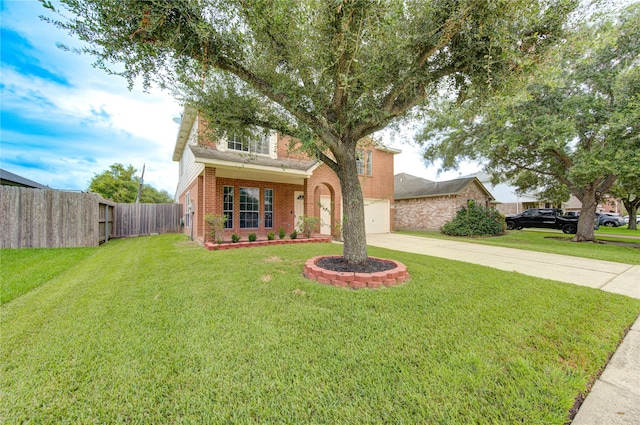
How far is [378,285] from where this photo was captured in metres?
4.15

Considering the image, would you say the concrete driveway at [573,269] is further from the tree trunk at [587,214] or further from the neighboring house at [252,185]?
the tree trunk at [587,214]

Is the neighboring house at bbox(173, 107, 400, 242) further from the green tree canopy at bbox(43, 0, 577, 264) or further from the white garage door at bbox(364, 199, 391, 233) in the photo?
the green tree canopy at bbox(43, 0, 577, 264)

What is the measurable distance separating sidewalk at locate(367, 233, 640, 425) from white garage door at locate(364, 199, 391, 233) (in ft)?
24.6

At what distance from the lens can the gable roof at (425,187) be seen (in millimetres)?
→ 15969

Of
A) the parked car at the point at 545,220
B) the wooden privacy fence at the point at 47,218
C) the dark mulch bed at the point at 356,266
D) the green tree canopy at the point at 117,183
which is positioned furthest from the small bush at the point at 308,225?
the green tree canopy at the point at 117,183

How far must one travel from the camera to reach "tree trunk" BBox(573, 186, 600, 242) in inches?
448

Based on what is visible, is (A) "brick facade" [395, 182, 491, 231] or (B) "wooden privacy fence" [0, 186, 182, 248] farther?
(A) "brick facade" [395, 182, 491, 231]

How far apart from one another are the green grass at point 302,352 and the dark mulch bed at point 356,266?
623 mm

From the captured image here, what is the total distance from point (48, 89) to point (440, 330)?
61.3ft

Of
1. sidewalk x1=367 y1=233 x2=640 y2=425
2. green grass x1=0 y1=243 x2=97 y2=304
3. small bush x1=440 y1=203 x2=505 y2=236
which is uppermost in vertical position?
small bush x1=440 y1=203 x2=505 y2=236

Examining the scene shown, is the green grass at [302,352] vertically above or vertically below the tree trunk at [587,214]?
below

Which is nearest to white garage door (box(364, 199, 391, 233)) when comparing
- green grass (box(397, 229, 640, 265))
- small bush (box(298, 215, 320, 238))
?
green grass (box(397, 229, 640, 265))

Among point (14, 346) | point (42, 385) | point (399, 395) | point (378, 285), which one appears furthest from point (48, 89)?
point (399, 395)

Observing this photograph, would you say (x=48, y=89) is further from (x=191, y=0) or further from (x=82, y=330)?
(x=82, y=330)
